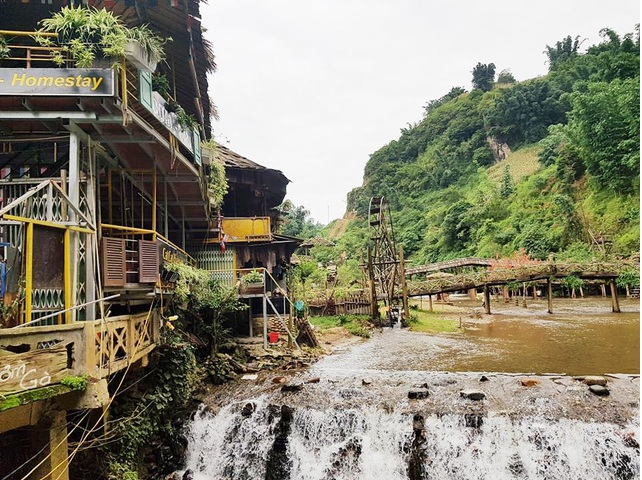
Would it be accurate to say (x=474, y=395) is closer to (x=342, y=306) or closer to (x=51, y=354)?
(x=51, y=354)

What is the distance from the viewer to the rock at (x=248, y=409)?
11445 mm

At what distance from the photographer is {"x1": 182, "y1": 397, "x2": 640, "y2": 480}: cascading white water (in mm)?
8891

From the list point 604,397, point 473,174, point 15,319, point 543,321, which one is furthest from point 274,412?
point 473,174

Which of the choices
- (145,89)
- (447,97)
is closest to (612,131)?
(145,89)

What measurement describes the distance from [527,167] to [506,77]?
4743 cm

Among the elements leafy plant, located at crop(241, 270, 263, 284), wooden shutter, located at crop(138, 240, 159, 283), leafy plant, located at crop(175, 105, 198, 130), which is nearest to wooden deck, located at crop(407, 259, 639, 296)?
leafy plant, located at crop(241, 270, 263, 284)

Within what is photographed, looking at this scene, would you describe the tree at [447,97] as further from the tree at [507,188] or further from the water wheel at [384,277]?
the water wheel at [384,277]

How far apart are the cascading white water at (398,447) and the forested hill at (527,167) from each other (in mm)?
25961

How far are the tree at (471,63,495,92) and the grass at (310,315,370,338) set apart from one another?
77.8 m

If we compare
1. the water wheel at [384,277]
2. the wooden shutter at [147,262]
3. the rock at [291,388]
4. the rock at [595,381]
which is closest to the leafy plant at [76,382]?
the wooden shutter at [147,262]

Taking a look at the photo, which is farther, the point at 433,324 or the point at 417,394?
the point at 433,324

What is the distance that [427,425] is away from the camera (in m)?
10.0

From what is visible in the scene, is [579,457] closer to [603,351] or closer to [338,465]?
[338,465]

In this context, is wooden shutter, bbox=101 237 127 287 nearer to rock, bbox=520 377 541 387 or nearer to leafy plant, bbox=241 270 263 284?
leafy plant, bbox=241 270 263 284
